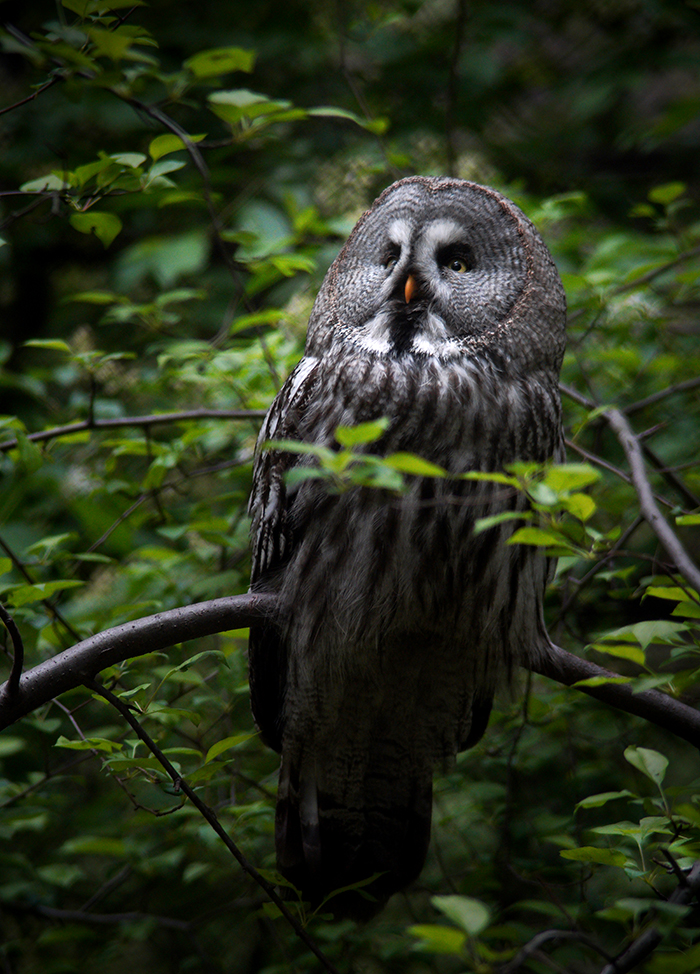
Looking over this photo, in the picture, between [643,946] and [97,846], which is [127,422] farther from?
[643,946]

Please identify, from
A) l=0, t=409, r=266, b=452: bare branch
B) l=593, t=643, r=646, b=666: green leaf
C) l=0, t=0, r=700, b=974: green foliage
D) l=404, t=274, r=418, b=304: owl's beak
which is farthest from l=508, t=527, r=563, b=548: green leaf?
l=0, t=409, r=266, b=452: bare branch

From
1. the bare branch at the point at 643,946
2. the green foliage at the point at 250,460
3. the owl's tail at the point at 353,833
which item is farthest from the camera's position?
the owl's tail at the point at 353,833

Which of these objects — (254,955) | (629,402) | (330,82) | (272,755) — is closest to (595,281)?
(629,402)

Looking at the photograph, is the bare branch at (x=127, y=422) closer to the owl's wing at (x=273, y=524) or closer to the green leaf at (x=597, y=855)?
the owl's wing at (x=273, y=524)

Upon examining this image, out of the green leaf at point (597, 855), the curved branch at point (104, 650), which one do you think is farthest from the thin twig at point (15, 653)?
the green leaf at point (597, 855)

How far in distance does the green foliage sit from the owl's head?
23cm

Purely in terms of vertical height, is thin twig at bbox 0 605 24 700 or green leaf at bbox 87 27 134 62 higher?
green leaf at bbox 87 27 134 62

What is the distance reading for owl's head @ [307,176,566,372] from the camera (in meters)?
1.62

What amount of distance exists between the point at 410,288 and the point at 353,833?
1.20 metres

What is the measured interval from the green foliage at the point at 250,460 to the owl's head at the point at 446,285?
23 cm

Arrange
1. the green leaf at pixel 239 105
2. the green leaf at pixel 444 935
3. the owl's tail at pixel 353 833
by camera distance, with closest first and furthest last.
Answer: the green leaf at pixel 444 935 < the green leaf at pixel 239 105 < the owl's tail at pixel 353 833

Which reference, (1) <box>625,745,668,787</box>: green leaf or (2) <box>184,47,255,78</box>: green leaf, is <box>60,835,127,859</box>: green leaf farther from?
(2) <box>184,47,255,78</box>: green leaf

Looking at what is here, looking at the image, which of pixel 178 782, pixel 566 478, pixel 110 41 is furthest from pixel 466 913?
pixel 110 41

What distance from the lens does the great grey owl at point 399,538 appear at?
59.9 inches
